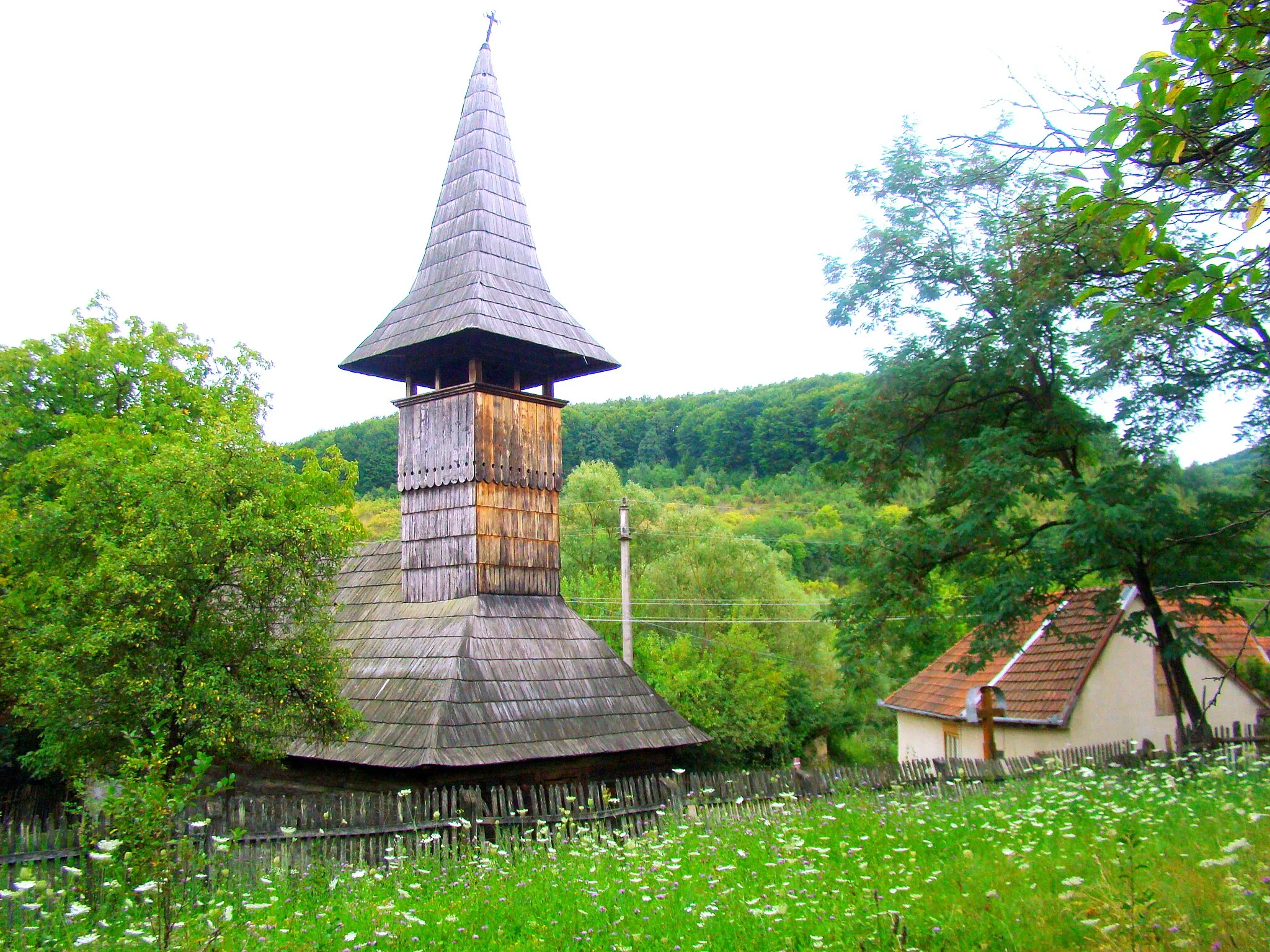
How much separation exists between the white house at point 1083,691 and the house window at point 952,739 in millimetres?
24

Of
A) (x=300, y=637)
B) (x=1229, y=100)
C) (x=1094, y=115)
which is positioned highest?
(x=1094, y=115)

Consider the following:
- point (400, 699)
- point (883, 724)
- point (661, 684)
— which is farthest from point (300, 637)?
point (883, 724)

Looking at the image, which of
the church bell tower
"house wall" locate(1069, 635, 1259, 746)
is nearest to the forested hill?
"house wall" locate(1069, 635, 1259, 746)

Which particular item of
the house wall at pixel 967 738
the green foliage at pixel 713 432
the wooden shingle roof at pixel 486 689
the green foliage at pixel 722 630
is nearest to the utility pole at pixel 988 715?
the house wall at pixel 967 738

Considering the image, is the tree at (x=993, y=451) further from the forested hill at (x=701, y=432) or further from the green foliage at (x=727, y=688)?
the forested hill at (x=701, y=432)

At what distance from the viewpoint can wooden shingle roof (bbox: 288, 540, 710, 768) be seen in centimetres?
1081

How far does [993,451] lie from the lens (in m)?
12.2

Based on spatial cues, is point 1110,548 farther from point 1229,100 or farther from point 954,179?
point 1229,100

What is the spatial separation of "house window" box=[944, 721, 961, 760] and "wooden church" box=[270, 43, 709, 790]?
756 cm

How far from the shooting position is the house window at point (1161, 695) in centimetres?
1638

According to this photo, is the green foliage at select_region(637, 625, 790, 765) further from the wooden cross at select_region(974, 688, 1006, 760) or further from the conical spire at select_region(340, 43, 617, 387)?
the conical spire at select_region(340, 43, 617, 387)

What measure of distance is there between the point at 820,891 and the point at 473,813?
4.37m

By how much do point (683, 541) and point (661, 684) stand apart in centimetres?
740

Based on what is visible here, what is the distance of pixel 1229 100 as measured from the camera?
2922mm
